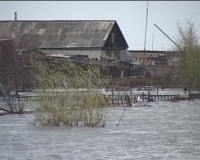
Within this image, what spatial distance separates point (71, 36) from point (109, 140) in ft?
153

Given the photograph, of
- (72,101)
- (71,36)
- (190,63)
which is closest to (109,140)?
(72,101)

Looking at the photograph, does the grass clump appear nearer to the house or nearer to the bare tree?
the bare tree

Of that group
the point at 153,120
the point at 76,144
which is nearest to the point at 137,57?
the point at 153,120

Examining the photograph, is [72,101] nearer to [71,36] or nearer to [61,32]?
[71,36]

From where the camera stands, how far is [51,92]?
2070cm

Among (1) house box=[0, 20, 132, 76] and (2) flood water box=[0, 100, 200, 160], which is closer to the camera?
(2) flood water box=[0, 100, 200, 160]

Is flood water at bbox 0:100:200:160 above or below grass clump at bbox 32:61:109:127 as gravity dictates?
below

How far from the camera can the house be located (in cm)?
6156

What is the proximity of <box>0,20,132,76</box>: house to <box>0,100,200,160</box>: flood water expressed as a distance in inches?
1426

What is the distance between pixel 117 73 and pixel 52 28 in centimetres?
1054

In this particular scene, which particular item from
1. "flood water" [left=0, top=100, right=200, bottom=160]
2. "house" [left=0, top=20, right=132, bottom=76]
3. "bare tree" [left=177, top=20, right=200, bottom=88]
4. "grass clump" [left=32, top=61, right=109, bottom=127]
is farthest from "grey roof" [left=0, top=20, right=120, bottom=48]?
"grass clump" [left=32, top=61, right=109, bottom=127]

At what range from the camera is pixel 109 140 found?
1766cm

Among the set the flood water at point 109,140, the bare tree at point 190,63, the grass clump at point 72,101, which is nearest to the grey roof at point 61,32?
the bare tree at point 190,63

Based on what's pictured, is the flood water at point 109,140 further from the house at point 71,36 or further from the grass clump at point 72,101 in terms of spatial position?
the house at point 71,36
